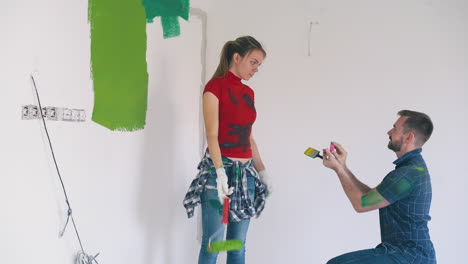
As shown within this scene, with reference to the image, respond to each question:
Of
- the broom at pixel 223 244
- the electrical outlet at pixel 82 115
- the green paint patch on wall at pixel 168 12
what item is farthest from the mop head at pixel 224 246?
the green paint patch on wall at pixel 168 12

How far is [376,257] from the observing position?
1.36 m

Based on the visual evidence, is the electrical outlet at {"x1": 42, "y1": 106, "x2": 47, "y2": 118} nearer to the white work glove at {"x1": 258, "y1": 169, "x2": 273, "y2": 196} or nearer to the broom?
the broom

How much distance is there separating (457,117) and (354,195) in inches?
36.1

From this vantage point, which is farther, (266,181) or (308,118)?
(308,118)

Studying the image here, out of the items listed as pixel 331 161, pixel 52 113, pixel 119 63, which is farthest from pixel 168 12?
pixel 331 161

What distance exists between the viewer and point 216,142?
149 cm

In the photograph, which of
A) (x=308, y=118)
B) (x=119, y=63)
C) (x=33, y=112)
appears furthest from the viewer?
(x=308, y=118)

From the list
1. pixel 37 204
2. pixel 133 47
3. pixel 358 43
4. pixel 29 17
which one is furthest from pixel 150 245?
pixel 358 43

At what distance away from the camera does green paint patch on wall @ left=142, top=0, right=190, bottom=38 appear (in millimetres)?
1653

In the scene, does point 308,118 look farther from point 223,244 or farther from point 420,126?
point 223,244

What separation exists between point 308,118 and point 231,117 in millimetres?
703

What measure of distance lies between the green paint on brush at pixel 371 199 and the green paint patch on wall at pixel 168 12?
1088mm

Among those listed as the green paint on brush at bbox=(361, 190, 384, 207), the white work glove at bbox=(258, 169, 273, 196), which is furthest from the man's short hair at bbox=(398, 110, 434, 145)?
the white work glove at bbox=(258, 169, 273, 196)

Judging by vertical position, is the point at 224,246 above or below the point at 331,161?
below
